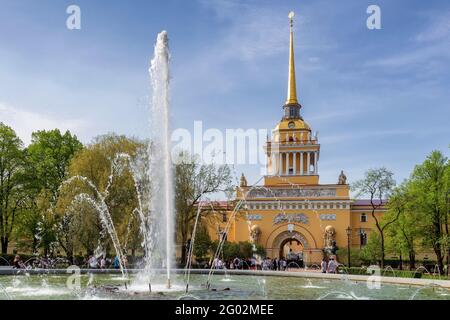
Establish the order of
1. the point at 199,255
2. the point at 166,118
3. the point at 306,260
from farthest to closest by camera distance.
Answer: the point at 306,260 < the point at 199,255 < the point at 166,118

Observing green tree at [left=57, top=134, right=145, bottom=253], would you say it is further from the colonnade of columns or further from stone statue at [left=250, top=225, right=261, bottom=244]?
the colonnade of columns

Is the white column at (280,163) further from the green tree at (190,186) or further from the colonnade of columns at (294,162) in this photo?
the green tree at (190,186)

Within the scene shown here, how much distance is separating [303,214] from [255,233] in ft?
19.5

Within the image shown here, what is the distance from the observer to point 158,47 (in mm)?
21375

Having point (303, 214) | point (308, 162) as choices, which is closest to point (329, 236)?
point (303, 214)

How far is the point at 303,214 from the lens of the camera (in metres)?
56.9

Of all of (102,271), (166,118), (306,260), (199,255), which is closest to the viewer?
(166,118)

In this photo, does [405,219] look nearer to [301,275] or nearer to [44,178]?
[301,275]

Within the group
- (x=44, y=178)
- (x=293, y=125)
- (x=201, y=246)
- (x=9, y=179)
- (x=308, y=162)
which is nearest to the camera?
(x=9, y=179)

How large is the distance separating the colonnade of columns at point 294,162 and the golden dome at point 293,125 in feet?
11.4

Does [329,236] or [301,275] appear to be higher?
[329,236]
